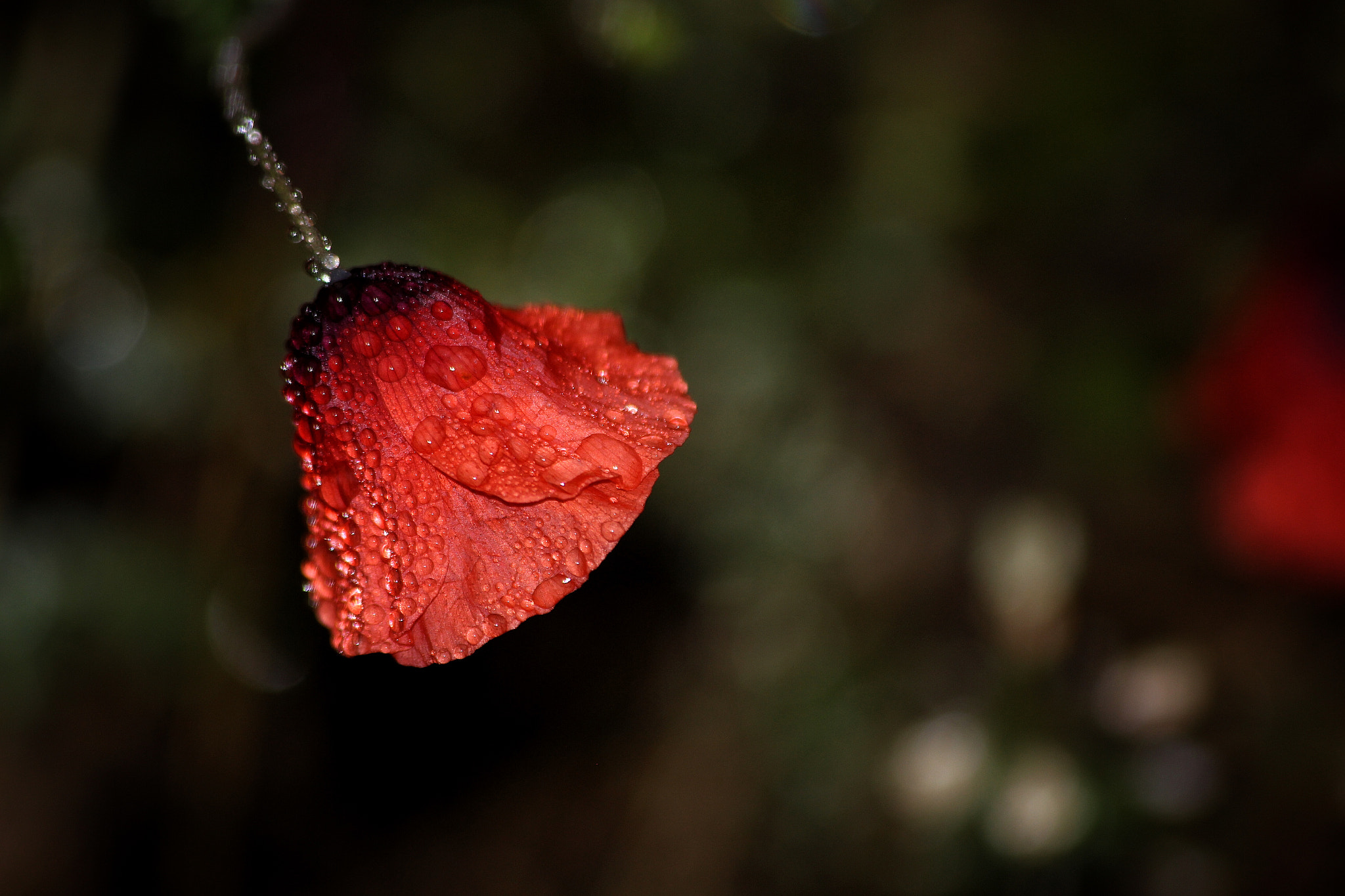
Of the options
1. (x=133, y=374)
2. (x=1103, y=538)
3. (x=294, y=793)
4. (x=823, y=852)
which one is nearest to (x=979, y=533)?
(x=1103, y=538)

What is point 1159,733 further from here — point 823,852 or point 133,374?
point 133,374

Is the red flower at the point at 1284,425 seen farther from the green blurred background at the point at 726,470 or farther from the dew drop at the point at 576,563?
the dew drop at the point at 576,563

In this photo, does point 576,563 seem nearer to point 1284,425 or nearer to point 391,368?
point 391,368

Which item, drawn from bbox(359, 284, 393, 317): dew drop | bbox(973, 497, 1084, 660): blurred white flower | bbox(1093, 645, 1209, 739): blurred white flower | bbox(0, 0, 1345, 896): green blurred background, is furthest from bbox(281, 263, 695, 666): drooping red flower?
bbox(1093, 645, 1209, 739): blurred white flower

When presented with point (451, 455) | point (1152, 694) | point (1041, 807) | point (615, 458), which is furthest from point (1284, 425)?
point (451, 455)

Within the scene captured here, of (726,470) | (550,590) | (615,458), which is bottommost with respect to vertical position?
(550,590)

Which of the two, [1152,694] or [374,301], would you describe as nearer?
[374,301]
